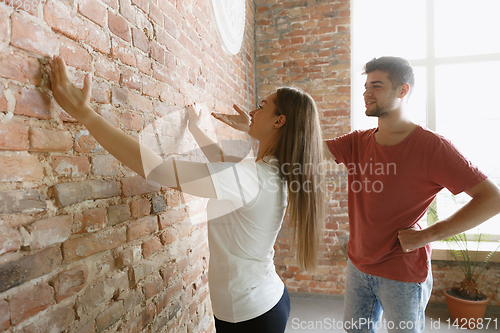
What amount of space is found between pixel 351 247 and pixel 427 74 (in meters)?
2.58

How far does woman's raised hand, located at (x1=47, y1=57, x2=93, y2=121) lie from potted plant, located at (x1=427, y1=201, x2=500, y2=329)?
10.7 ft

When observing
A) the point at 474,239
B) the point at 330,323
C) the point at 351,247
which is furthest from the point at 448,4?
the point at 330,323

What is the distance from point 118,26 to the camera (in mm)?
1161

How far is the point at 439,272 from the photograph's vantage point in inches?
125

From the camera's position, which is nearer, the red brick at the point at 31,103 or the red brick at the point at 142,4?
the red brick at the point at 31,103

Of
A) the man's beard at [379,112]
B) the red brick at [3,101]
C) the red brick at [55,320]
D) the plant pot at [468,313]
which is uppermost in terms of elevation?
the man's beard at [379,112]

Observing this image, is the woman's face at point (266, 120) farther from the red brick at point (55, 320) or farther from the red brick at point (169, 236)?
the red brick at point (55, 320)

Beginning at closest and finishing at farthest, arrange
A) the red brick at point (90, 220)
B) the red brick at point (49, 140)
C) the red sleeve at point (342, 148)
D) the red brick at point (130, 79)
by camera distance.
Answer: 1. the red brick at point (49, 140)
2. the red brick at point (90, 220)
3. the red brick at point (130, 79)
4. the red sleeve at point (342, 148)

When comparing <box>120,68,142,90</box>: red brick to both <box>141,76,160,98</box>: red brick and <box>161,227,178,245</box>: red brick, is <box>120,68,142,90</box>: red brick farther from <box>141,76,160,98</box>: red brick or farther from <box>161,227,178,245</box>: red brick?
<box>161,227,178,245</box>: red brick

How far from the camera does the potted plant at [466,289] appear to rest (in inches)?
109

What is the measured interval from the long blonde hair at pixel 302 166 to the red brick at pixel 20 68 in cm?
83

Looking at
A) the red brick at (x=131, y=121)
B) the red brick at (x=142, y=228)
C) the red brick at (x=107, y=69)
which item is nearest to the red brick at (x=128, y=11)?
the red brick at (x=107, y=69)

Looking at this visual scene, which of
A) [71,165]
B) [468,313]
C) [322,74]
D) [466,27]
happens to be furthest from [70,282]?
[466,27]

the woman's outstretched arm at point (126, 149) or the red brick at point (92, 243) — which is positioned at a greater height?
the woman's outstretched arm at point (126, 149)
